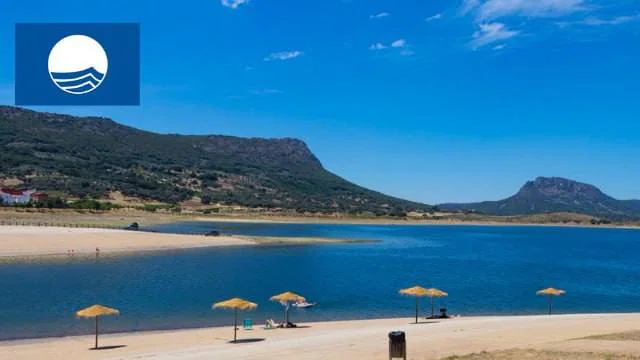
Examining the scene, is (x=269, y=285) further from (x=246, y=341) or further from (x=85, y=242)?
(x=85, y=242)

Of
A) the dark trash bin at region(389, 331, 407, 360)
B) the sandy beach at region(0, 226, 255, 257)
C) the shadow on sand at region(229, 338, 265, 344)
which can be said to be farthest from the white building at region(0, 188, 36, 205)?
the dark trash bin at region(389, 331, 407, 360)

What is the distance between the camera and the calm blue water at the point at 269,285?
41.1 meters

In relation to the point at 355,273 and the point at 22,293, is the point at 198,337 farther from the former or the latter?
the point at 355,273

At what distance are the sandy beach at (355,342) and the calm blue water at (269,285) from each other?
5061 millimetres

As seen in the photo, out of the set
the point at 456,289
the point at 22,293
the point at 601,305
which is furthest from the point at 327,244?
the point at 22,293

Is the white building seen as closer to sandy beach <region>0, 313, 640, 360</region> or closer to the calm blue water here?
the calm blue water

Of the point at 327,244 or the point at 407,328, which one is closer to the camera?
the point at 407,328

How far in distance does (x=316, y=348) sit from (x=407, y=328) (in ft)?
29.6

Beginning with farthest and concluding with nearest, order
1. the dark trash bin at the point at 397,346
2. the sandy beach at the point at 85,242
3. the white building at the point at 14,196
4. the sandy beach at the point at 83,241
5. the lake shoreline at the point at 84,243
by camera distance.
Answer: the white building at the point at 14,196
the sandy beach at the point at 83,241
the sandy beach at the point at 85,242
the lake shoreline at the point at 84,243
the dark trash bin at the point at 397,346

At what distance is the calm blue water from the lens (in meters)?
41.1

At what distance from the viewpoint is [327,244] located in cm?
11544

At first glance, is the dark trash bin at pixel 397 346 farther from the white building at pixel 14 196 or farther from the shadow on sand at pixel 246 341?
the white building at pixel 14 196

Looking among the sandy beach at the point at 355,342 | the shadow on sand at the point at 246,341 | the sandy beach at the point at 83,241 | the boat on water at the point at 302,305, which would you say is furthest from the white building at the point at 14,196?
the shadow on sand at the point at 246,341

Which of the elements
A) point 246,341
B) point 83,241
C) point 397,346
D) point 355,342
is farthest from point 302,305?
point 83,241
